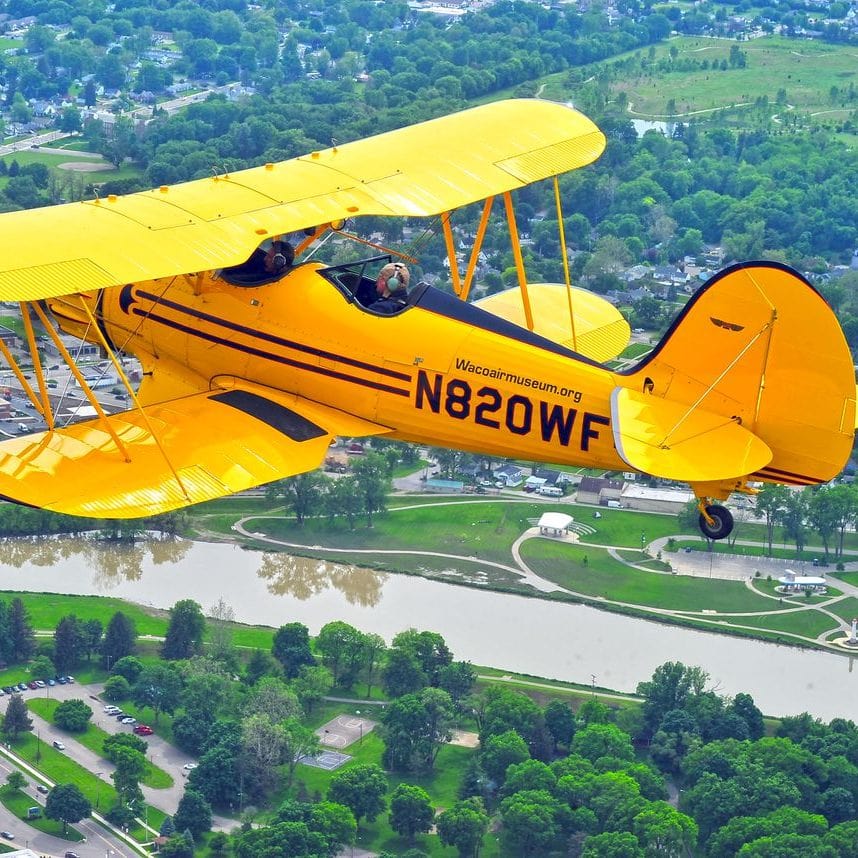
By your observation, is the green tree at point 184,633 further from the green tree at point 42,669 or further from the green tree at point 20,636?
the green tree at point 20,636

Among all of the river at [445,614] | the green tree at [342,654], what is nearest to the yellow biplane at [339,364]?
the green tree at [342,654]

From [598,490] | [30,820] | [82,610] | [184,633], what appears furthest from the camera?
[598,490]

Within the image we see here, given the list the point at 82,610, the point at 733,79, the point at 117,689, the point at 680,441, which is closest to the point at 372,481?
the point at 82,610

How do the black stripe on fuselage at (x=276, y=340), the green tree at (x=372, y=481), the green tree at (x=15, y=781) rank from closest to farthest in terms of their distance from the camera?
the black stripe on fuselage at (x=276, y=340) → the green tree at (x=15, y=781) → the green tree at (x=372, y=481)

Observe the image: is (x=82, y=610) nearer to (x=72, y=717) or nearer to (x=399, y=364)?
(x=72, y=717)

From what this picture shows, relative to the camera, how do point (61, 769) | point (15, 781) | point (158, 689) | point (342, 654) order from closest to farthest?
point (15, 781)
point (61, 769)
point (158, 689)
point (342, 654)

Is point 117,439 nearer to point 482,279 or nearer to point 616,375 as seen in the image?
point 616,375

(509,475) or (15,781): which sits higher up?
(15,781)
